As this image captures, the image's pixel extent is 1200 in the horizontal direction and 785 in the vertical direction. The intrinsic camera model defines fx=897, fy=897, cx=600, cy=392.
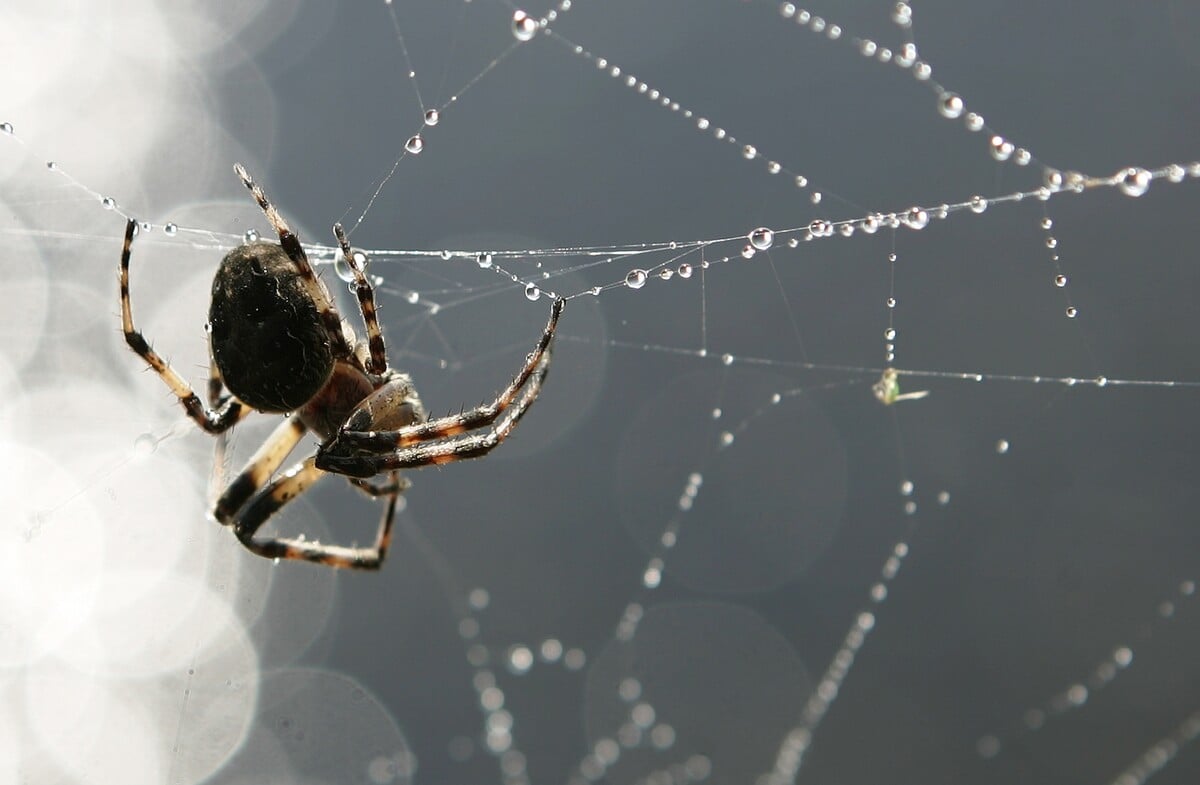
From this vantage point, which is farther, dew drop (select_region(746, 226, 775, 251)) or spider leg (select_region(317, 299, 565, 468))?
spider leg (select_region(317, 299, 565, 468))

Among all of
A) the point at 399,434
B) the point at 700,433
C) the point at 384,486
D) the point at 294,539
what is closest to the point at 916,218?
the point at 399,434

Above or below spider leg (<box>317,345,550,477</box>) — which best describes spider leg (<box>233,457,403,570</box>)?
below

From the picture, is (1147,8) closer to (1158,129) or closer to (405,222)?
(1158,129)

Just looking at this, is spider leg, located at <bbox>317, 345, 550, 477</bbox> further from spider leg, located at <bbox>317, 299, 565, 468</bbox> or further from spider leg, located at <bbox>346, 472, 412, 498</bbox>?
spider leg, located at <bbox>346, 472, 412, 498</bbox>

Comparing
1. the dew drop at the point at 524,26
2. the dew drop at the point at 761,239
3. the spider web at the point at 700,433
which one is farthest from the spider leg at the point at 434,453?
the spider web at the point at 700,433

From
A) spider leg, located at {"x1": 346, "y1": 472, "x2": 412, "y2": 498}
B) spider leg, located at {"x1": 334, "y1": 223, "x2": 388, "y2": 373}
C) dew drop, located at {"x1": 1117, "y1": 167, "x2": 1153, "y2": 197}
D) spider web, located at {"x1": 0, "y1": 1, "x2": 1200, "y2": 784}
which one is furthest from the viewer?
spider web, located at {"x1": 0, "y1": 1, "x2": 1200, "y2": 784}

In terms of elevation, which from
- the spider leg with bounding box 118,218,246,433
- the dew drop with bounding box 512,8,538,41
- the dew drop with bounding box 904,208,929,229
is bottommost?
the spider leg with bounding box 118,218,246,433

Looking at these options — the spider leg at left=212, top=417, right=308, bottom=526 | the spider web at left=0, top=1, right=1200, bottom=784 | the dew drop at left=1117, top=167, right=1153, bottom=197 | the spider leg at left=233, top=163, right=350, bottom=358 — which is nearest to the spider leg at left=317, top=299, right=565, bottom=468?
the spider leg at left=233, top=163, right=350, bottom=358
